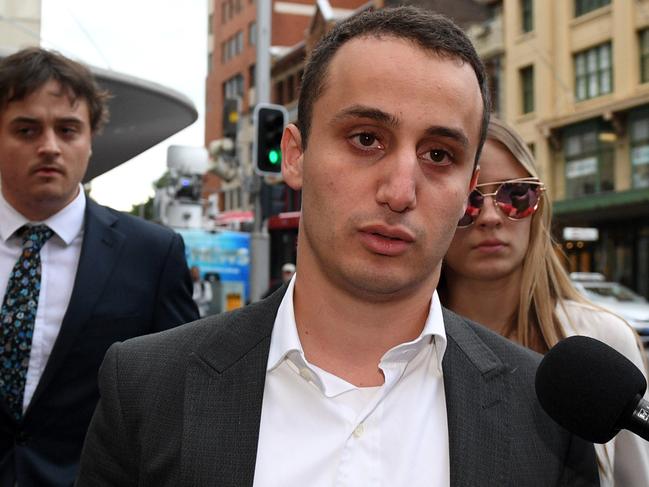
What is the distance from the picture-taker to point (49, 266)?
308 cm

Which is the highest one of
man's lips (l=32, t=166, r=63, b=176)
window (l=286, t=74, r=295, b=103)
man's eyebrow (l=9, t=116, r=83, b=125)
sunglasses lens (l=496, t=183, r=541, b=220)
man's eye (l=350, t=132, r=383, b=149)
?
window (l=286, t=74, r=295, b=103)

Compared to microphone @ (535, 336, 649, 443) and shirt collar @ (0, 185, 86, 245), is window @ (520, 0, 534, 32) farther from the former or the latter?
microphone @ (535, 336, 649, 443)

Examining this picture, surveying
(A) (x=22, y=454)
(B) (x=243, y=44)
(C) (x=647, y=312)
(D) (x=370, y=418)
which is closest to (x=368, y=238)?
(D) (x=370, y=418)

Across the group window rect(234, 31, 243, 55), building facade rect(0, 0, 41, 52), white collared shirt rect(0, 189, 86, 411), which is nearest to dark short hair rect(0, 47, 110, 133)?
white collared shirt rect(0, 189, 86, 411)

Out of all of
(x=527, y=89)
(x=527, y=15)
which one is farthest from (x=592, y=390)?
(x=527, y=15)

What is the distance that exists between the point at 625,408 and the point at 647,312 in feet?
47.2

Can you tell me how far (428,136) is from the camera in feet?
6.07

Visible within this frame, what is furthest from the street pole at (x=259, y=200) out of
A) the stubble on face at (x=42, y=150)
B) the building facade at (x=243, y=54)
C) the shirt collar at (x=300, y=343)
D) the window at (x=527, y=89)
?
the building facade at (x=243, y=54)

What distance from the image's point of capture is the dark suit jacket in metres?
2.85

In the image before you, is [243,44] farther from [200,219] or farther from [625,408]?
[625,408]

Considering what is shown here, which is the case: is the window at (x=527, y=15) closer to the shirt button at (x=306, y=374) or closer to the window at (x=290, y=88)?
the window at (x=290, y=88)

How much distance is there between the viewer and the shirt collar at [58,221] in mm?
3109

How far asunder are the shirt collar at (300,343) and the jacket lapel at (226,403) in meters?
0.02

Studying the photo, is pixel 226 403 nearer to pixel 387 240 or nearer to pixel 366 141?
pixel 387 240
